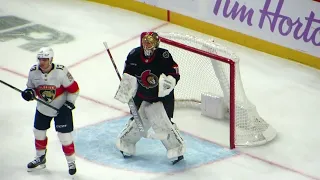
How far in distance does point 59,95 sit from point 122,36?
321cm

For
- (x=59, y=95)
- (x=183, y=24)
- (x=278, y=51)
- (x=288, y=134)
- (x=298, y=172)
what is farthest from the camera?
(x=183, y=24)

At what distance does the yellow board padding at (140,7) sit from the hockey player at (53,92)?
3539 mm

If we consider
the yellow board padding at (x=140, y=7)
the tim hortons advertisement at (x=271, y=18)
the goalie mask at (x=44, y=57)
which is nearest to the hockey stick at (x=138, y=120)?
the goalie mask at (x=44, y=57)

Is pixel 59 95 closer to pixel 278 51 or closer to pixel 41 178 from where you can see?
pixel 41 178

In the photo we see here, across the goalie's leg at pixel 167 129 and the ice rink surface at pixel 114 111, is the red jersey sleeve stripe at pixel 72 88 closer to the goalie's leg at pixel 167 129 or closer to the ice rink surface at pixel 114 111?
the goalie's leg at pixel 167 129

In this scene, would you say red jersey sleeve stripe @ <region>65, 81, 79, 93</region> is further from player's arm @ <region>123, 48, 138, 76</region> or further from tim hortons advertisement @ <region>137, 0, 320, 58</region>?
tim hortons advertisement @ <region>137, 0, 320, 58</region>

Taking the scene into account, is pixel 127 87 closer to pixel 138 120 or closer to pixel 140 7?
pixel 138 120

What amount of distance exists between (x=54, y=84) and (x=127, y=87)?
1.96 ft

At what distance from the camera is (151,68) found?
700 cm

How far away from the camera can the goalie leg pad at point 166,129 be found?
7.14 metres

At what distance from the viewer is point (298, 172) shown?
24.1 feet

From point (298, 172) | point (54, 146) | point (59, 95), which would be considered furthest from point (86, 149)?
point (298, 172)

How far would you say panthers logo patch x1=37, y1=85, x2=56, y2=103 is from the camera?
6.77 meters

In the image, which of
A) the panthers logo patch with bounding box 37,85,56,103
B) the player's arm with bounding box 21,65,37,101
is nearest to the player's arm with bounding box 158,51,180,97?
the panthers logo patch with bounding box 37,85,56,103
